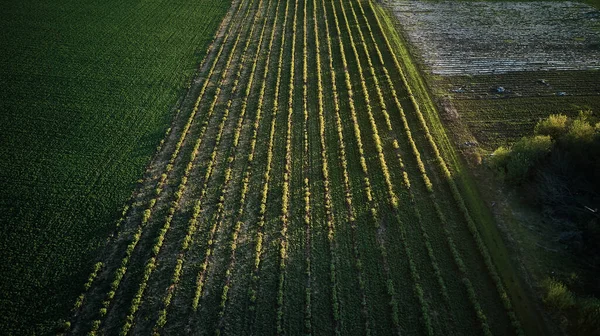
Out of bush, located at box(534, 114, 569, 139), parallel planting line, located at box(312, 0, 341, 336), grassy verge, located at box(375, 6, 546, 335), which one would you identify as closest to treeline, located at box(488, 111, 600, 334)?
bush, located at box(534, 114, 569, 139)

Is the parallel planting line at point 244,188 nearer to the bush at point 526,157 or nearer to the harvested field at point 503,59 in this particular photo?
the harvested field at point 503,59

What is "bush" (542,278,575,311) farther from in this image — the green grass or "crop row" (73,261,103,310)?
"crop row" (73,261,103,310)

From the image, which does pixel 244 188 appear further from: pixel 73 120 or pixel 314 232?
pixel 73 120

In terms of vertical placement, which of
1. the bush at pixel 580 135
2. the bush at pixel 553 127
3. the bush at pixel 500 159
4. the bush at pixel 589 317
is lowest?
the bush at pixel 589 317

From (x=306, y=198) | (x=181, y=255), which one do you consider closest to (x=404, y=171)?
(x=306, y=198)

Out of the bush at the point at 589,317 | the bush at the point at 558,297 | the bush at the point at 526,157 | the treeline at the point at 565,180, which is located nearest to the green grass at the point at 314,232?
the bush at the point at 558,297

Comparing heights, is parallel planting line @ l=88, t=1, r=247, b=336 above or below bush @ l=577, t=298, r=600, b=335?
above

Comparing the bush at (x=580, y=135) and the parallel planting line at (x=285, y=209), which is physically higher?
the bush at (x=580, y=135)

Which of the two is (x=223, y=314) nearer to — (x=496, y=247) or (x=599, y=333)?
(x=496, y=247)
